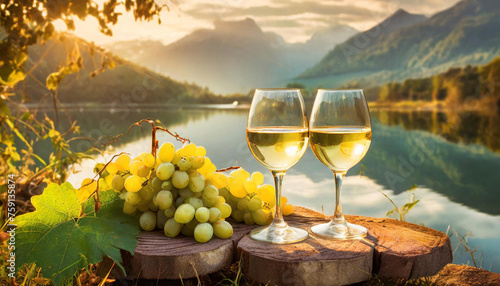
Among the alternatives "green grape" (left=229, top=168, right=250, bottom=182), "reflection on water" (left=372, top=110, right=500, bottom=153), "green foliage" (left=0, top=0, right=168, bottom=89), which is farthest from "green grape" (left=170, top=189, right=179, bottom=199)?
"reflection on water" (left=372, top=110, right=500, bottom=153)

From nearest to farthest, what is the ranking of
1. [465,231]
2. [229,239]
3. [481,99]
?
[229,239] < [465,231] < [481,99]

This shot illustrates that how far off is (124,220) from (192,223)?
0.97 feet

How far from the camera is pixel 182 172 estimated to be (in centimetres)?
185

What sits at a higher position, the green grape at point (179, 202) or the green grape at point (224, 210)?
the green grape at point (179, 202)

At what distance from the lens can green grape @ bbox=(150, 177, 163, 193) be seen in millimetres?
1861

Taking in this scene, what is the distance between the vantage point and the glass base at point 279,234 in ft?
5.72

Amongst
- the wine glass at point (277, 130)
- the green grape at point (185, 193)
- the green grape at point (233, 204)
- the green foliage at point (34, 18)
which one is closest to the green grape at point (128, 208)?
the green grape at point (185, 193)

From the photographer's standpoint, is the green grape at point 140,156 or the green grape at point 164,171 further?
the green grape at point 140,156

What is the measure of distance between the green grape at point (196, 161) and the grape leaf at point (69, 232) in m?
0.34

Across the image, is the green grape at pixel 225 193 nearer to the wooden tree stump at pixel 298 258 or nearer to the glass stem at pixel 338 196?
the wooden tree stump at pixel 298 258

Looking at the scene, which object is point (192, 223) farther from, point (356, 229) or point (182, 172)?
point (356, 229)

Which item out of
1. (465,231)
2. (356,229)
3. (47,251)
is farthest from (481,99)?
(47,251)

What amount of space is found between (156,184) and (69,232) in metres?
0.38

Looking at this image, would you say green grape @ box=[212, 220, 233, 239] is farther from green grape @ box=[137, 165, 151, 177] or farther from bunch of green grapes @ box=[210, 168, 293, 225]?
green grape @ box=[137, 165, 151, 177]
